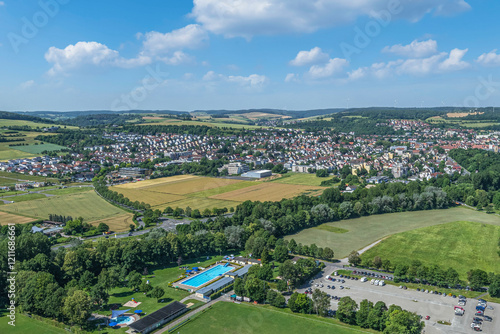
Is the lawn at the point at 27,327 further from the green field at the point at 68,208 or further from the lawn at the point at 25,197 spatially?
the lawn at the point at 25,197

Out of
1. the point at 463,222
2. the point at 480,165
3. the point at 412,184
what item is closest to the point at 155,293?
the point at 463,222

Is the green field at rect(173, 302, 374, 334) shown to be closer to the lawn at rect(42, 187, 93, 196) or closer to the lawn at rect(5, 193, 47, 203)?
the lawn at rect(5, 193, 47, 203)

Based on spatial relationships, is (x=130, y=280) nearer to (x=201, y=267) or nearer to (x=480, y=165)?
(x=201, y=267)

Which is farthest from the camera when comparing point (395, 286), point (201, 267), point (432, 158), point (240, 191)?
point (432, 158)

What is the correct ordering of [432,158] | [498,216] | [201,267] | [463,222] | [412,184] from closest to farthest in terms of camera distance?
[201,267]
[463,222]
[498,216]
[412,184]
[432,158]

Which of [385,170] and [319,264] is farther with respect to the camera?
[385,170]

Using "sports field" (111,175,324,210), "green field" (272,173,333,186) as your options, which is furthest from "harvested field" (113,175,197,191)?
"green field" (272,173,333,186)

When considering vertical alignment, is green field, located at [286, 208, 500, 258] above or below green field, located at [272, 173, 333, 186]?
below
